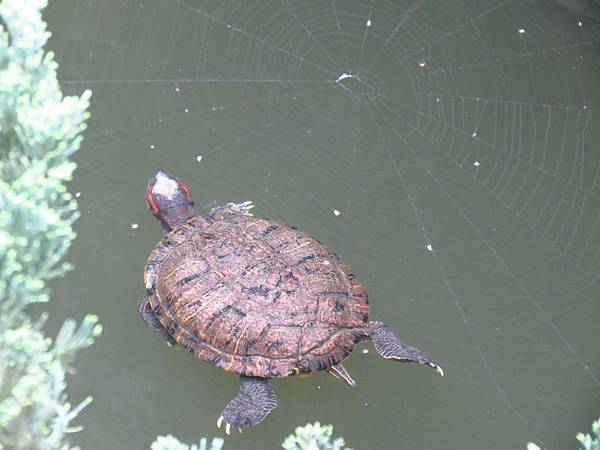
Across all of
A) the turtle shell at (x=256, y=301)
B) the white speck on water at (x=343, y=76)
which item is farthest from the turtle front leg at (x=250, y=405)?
the white speck on water at (x=343, y=76)

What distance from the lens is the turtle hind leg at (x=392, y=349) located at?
255 cm

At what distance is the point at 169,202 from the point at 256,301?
0.68 meters

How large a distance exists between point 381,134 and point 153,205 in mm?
1258

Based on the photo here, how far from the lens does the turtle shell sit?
2371 millimetres

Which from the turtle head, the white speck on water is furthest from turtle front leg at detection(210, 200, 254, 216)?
the white speck on water

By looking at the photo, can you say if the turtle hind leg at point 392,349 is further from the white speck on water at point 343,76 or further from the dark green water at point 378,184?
the white speck on water at point 343,76

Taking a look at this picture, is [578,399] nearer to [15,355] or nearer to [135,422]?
[135,422]

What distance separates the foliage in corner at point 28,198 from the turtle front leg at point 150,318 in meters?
1.19

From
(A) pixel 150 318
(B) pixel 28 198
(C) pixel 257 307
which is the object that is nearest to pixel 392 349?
(C) pixel 257 307

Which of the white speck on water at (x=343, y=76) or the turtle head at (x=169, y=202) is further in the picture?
the white speck on water at (x=343, y=76)

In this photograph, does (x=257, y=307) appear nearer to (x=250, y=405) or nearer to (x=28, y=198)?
(x=250, y=405)

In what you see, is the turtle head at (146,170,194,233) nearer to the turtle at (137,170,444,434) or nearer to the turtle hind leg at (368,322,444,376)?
the turtle at (137,170,444,434)

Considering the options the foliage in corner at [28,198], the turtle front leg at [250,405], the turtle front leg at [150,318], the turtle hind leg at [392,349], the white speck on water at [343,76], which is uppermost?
the white speck on water at [343,76]

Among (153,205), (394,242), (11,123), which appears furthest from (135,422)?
(11,123)
